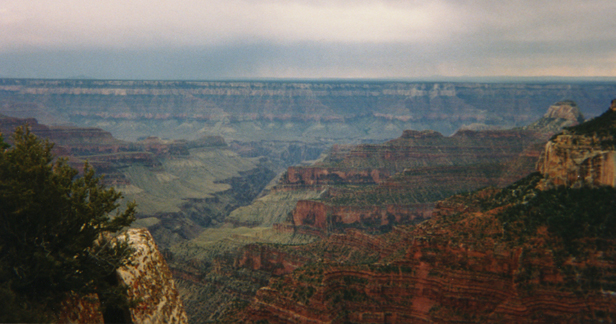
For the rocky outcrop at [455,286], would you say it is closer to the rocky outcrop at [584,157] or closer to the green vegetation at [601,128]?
the rocky outcrop at [584,157]

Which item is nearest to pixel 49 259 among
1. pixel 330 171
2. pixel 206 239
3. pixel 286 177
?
pixel 206 239

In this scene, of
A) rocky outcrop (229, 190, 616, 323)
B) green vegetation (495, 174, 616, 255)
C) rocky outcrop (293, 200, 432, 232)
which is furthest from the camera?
rocky outcrop (293, 200, 432, 232)

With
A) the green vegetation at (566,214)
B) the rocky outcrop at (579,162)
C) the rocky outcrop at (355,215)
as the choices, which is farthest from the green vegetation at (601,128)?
the rocky outcrop at (355,215)

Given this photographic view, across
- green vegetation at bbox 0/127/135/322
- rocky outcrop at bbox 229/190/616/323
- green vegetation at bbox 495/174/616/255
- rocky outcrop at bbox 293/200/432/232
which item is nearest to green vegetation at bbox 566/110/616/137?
green vegetation at bbox 495/174/616/255

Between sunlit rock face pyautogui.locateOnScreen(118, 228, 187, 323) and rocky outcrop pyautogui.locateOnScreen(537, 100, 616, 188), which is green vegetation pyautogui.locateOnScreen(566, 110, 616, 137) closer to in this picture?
rocky outcrop pyautogui.locateOnScreen(537, 100, 616, 188)

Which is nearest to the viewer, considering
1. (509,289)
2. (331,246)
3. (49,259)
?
(49,259)

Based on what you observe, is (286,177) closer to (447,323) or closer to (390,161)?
(390,161)
